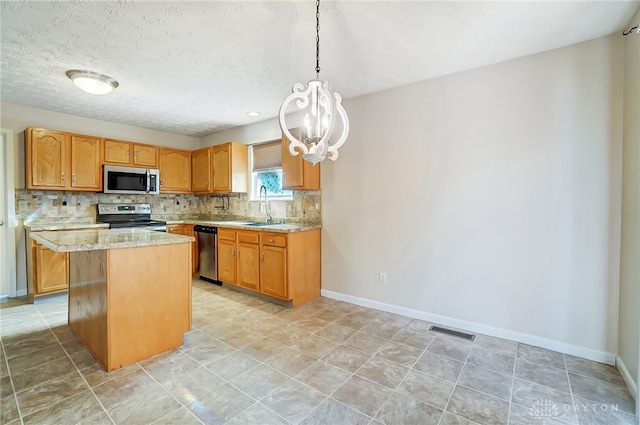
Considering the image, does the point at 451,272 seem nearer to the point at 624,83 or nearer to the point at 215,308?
the point at 624,83

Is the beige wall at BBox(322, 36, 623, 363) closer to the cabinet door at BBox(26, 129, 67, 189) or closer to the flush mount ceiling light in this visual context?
the flush mount ceiling light

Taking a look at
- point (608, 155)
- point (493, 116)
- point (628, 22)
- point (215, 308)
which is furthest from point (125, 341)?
point (628, 22)

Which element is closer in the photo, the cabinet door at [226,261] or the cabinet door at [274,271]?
the cabinet door at [274,271]

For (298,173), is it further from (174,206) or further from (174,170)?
(174,206)

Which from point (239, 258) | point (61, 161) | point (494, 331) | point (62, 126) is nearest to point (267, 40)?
point (239, 258)

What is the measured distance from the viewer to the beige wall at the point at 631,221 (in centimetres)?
185

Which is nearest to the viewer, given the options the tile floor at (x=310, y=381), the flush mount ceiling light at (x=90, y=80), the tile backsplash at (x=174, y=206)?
the tile floor at (x=310, y=381)

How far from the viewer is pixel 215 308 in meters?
3.33

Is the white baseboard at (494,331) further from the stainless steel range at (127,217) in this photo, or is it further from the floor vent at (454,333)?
the stainless steel range at (127,217)

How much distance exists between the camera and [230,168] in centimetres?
454

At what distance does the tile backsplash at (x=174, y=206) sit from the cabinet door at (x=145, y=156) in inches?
23.6

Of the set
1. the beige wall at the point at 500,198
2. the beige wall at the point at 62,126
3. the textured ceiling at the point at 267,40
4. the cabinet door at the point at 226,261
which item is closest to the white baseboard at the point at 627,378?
the beige wall at the point at 500,198

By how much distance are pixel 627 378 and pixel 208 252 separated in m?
4.45

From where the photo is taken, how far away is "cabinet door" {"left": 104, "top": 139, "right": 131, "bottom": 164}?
167 inches
